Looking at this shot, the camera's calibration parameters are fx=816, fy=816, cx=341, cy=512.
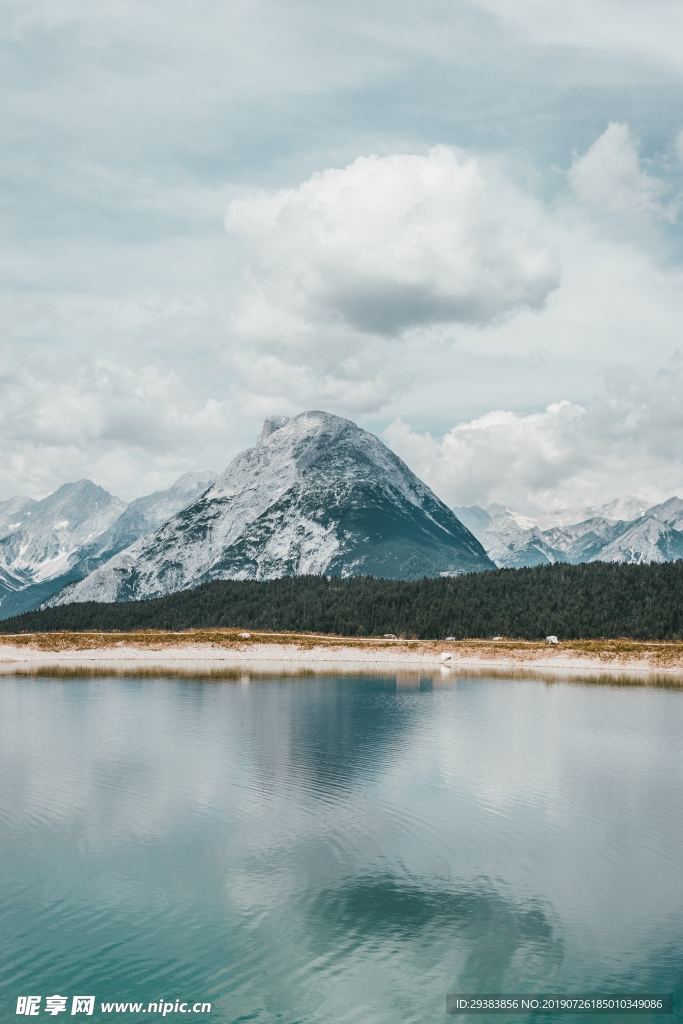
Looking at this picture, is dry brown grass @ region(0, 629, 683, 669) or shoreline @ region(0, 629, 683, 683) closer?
shoreline @ region(0, 629, 683, 683)

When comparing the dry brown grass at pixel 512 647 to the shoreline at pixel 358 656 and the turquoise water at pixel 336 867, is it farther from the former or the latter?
the turquoise water at pixel 336 867

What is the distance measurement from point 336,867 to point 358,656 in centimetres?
15191

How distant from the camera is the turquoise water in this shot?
2794cm

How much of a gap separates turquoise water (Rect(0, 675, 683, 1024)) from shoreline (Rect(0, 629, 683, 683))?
92662mm

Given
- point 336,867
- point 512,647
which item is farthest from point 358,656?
point 336,867

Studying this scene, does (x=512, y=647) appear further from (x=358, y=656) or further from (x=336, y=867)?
(x=336, y=867)

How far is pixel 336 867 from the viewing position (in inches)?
1528

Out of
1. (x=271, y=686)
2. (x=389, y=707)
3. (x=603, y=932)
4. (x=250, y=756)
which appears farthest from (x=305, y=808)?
(x=271, y=686)

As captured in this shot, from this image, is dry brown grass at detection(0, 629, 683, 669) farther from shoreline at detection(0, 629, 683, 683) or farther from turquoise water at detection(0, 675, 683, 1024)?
turquoise water at detection(0, 675, 683, 1024)

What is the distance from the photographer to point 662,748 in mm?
70750

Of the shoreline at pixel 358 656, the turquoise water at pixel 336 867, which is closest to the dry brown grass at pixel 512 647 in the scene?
the shoreline at pixel 358 656

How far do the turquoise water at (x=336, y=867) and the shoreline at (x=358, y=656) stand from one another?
3648 inches

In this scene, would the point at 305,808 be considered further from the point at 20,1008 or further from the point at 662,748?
the point at 662,748

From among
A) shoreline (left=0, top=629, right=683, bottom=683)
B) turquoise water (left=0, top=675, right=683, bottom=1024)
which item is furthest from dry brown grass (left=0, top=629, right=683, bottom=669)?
turquoise water (left=0, top=675, right=683, bottom=1024)
